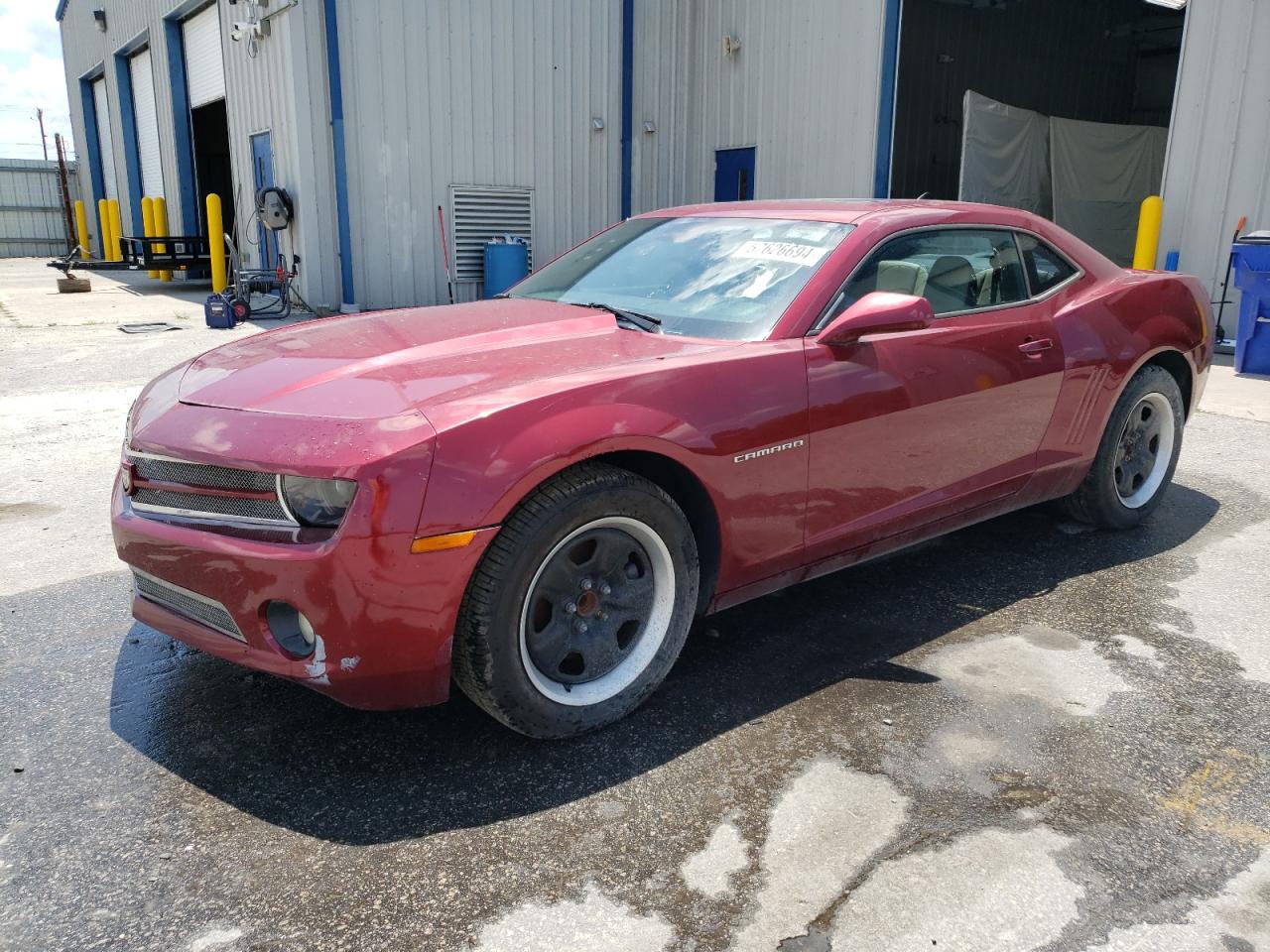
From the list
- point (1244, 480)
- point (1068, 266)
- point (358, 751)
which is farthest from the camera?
point (1244, 480)

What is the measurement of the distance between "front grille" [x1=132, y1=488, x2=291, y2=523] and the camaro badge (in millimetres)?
1249

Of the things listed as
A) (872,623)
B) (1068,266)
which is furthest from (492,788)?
(1068,266)

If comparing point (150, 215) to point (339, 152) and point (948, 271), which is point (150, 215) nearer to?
point (339, 152)

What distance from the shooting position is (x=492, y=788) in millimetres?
2557

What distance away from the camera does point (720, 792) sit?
2.54 meters

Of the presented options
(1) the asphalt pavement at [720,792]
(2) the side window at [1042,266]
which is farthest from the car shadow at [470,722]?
(2) the side window at [1042,266]

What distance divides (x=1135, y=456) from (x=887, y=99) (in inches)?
356

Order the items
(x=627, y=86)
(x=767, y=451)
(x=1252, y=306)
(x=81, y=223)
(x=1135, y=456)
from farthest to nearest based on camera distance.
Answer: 1. (x=81, y=223)
2. (x=627, y=86)
3. (x=1252, y=306)
4. (x=1135, y=456)
5. (x=767, y=451)

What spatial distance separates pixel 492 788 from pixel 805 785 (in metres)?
0.80

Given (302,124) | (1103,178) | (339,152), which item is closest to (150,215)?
(302,124)

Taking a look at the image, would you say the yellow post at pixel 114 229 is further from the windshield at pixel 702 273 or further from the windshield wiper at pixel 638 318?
the windshield wiper at pixel 638 318

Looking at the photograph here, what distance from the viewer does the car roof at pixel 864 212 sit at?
3.56 m

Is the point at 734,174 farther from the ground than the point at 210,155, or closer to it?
closer to it

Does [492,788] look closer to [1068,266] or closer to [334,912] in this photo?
[334,912]
